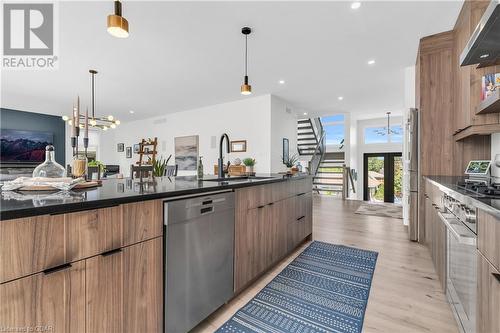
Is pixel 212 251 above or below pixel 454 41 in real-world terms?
below

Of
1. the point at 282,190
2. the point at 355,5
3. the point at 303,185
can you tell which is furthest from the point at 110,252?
the point at 355,5

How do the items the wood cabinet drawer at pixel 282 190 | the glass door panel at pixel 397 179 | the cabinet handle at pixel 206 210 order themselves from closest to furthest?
the cabinet handle at pixel 206 210 < the wood cabinet drawer at pixel 282 190 < the glass door panel at pixel 397 179

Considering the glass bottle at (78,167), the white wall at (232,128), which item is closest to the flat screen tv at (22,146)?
the white wall at (232,128)

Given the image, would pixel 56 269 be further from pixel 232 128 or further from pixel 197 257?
pixel 232 128

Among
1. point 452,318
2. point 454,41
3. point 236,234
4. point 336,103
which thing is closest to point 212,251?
point 236,234

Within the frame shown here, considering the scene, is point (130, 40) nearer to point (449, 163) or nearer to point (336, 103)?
point (449, 163)

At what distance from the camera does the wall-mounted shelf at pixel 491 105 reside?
5.24 feet

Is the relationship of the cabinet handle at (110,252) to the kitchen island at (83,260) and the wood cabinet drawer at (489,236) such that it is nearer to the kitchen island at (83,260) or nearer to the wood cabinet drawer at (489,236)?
the kitchen island at (83,260)

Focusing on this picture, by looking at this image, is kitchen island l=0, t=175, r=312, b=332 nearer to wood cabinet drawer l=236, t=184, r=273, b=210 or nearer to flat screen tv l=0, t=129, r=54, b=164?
wood cabinet drawer l=236, t=184, r=273, b=210

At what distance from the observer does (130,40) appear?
325 centimetres

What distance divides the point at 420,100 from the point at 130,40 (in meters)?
4.18

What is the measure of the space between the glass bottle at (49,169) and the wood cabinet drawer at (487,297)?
2232 mm

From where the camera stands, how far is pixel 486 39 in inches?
55.1

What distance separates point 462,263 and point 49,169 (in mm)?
2515
